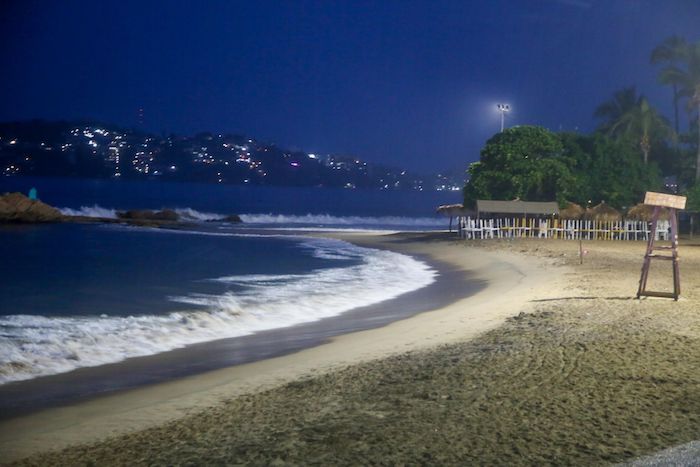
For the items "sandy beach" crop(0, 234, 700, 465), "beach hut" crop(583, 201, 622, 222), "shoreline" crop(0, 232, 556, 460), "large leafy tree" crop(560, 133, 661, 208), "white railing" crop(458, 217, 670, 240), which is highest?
"large leafy tree" crop(560, 133, 661, 208)

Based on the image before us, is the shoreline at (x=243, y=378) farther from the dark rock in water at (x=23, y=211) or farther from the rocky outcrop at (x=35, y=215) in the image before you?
the dark rock in water at (x=23, y=211)

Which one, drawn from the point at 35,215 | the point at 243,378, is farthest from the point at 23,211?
the point at 243,378

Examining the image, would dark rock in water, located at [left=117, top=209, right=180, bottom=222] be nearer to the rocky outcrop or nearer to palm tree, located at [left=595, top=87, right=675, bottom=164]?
the rocky outcrop

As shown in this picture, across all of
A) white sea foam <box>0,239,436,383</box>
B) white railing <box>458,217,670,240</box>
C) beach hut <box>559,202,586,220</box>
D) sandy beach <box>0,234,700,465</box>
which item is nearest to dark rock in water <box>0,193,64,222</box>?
white railing <box>458,217,670,240</box>

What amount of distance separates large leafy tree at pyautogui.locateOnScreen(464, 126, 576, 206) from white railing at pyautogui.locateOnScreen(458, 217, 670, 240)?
4.25 m

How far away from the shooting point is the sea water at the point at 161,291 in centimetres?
1182

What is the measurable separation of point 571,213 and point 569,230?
4.72 metres

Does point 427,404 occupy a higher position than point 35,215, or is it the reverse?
point 35,215

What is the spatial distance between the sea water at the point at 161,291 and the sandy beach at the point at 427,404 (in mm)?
2589

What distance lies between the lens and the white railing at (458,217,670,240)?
36.6 metres

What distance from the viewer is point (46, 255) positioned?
100 ft

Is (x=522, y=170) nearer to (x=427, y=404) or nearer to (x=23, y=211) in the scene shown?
(x=23, y=211)

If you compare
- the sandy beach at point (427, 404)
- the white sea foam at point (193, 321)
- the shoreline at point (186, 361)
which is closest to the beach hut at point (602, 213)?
the white sea foam at point (193, 321)

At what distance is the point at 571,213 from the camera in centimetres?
4109
